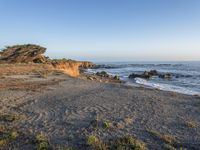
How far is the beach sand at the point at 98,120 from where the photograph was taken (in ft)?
23.6

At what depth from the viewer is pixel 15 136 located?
720 centimetres

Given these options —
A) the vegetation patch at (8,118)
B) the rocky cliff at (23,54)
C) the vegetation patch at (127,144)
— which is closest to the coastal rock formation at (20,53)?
the rocky cliff at (23,54)

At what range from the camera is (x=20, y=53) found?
Result: 45.3 metres

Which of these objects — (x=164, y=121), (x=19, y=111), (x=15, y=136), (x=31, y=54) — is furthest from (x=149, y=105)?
(x=31, y=54)

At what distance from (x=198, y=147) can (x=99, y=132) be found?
2.99 m

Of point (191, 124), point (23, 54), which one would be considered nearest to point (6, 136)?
point (191, 124)

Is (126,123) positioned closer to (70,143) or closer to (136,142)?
(136,142)

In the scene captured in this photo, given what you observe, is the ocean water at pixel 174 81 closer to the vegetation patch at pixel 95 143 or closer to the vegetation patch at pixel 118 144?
the vegetation patch at pixel 118 144

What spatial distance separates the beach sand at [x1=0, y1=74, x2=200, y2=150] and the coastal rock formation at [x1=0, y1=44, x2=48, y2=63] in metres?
32.2

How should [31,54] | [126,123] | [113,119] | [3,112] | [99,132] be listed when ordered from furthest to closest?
[31,54]
[3,112]
[113,119]
[126,123]
[99,132]

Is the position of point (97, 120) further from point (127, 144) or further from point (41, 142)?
point (41, 142)

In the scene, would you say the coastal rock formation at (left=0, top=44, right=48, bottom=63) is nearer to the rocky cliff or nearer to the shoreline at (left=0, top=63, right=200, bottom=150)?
the rocky cliff

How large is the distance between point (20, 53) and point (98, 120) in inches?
1554

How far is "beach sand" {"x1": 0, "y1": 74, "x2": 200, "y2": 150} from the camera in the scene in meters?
7.20
